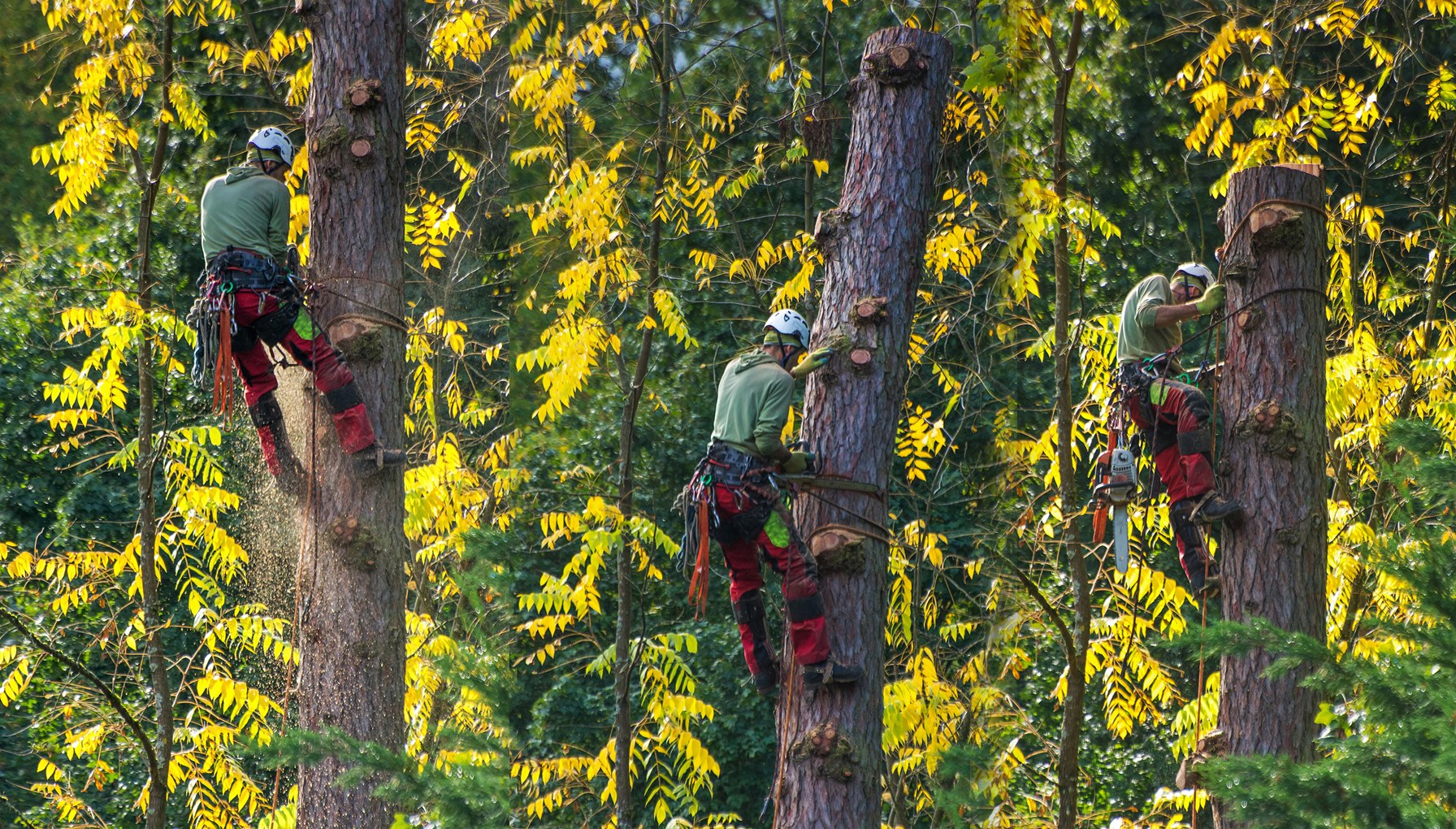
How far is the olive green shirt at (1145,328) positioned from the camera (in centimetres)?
664

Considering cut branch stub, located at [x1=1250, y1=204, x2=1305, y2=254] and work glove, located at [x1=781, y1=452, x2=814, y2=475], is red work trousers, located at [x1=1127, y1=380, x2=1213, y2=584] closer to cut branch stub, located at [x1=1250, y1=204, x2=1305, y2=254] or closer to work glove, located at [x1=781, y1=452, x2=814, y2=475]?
cut branch stub, located at [x1=1250, y1=204, x2=1305, y2=254]

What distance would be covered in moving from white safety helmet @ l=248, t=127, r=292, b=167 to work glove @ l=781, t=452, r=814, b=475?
2.63 meters

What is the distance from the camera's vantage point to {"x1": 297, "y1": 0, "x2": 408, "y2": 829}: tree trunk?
5.41 meters

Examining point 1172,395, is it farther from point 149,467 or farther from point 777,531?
point 149,467

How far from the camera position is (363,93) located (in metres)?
5.57

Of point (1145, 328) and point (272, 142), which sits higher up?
point (272, 142)

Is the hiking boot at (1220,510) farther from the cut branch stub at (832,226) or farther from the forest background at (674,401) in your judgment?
the cut branch stub at (832,226)

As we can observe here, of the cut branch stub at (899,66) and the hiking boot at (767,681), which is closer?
the cut branch stub at (899,66)

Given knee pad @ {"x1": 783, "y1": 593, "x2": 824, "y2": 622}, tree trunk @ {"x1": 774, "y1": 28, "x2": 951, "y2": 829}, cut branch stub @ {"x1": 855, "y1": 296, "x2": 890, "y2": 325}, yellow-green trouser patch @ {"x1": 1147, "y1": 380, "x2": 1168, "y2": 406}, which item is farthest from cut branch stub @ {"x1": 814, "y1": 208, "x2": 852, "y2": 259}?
yellow-green trouser patch @ {"x1": 1147, "y1": 380, "x2": 1168, "y2": 406}

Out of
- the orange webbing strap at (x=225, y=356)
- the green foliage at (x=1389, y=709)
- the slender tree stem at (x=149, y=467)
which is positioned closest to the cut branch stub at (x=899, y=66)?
the green foliage at (x=1389, y=709)

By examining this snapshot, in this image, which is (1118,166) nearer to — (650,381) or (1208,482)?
(650,381)

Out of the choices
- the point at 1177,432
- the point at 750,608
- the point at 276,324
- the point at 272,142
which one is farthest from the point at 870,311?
the point at 272,142

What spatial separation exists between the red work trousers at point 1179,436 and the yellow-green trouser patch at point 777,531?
1.86 m

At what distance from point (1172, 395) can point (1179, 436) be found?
1.00 ft
